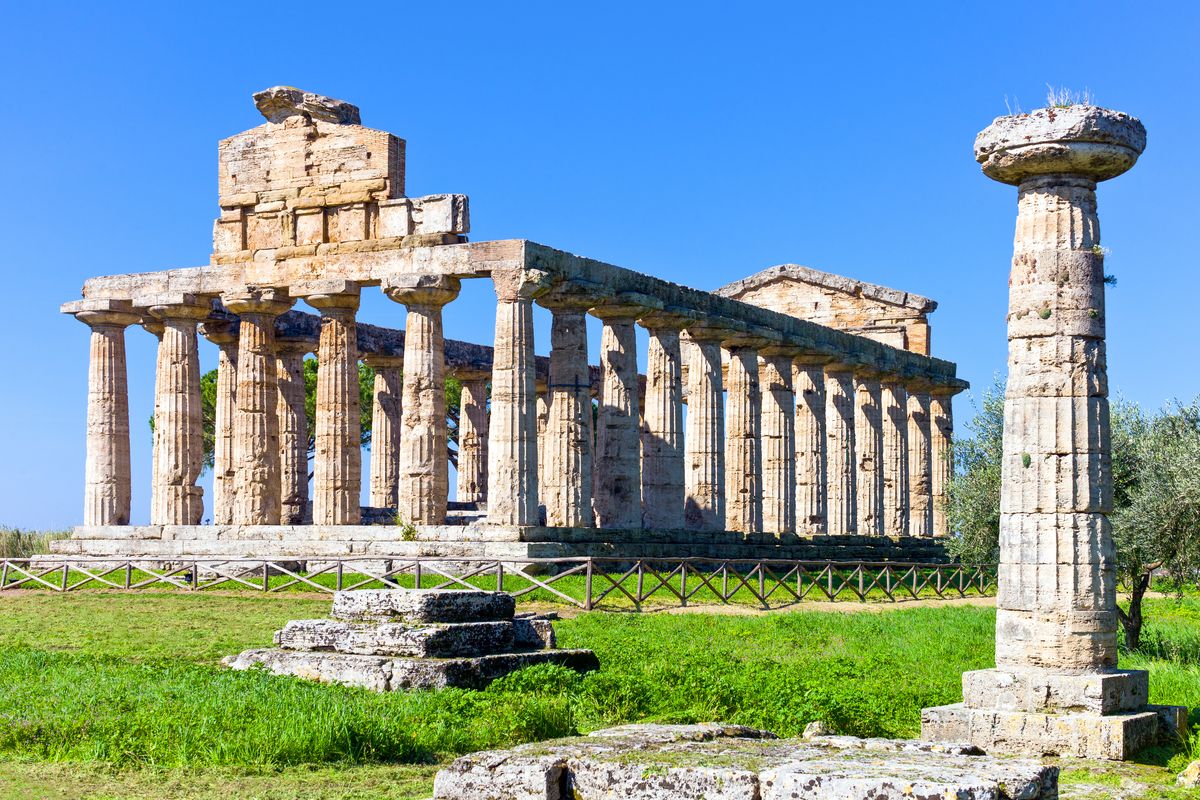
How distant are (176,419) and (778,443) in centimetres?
1662

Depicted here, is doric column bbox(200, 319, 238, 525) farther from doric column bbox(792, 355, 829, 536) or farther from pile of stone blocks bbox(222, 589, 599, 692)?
pile of stone blocks bbox(222, 589, 599, 692)

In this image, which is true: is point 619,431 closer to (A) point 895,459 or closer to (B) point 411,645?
(A) point 895,459

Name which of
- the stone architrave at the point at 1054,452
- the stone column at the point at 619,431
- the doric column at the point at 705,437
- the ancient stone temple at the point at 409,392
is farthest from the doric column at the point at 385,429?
the stone architrave at the point at 1054,452

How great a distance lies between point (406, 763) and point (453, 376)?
36519mm

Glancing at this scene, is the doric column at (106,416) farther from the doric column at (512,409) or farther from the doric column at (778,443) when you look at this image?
the doric column at (778,443)

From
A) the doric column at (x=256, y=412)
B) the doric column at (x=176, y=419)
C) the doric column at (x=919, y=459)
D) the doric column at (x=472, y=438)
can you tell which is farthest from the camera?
the doric column at (x=919, y=459)

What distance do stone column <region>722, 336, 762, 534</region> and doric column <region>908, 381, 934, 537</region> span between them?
36.2 ft

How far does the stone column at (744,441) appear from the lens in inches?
1649

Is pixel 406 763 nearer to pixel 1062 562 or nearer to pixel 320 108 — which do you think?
pixel 1062 562

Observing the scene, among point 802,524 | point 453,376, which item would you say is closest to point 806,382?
point 802,524

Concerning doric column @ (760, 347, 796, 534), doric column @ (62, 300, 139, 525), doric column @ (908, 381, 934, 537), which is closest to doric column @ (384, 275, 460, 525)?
doric column @ (62, 300, 139, 525)

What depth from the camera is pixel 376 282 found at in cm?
3512

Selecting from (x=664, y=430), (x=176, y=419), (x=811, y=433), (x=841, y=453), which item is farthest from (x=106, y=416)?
(x=841, y=453)

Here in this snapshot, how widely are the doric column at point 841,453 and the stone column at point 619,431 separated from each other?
1170 centimetres
